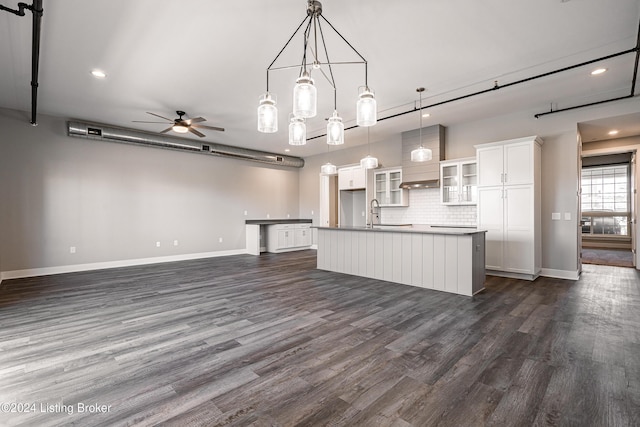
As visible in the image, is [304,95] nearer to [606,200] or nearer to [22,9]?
[22,9]

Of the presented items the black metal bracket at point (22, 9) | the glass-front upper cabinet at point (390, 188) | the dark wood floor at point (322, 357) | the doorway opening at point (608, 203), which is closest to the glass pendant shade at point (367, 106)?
the dark wood floor at point (322, 357)

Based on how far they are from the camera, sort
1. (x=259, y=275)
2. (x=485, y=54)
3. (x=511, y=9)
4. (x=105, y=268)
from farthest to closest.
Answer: (x=105, y=268)
(x=259, y=275)
(x=485, y=54)
(x=511, y=9)

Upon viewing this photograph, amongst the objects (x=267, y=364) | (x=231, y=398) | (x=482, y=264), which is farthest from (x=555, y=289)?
(x=231, y=398)

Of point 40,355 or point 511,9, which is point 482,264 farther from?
point 40,355

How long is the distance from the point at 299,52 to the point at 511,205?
4.50 meters

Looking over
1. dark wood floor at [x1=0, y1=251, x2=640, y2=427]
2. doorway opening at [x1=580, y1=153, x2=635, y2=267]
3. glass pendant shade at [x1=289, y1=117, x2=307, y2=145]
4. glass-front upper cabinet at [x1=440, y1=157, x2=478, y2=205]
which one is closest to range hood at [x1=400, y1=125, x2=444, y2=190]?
glass-front upper cabinet at [x1=440, y1=157, x2=478, y2=205]

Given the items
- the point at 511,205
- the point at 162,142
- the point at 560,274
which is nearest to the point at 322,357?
the point at 511,205

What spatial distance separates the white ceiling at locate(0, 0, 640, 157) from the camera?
2.94m

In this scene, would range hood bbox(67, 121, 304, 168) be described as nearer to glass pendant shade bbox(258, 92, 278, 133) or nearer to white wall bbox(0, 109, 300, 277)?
white wall bbox(0, 109, 300, 277)

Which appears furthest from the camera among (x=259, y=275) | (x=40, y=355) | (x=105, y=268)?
(x=105, y=268)

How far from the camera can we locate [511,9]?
115 inches

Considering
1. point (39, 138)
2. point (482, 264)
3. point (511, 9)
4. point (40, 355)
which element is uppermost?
point (511, 9)

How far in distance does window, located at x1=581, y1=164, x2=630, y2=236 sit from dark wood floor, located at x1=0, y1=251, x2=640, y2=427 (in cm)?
735

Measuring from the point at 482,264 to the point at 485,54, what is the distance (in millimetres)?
2917
